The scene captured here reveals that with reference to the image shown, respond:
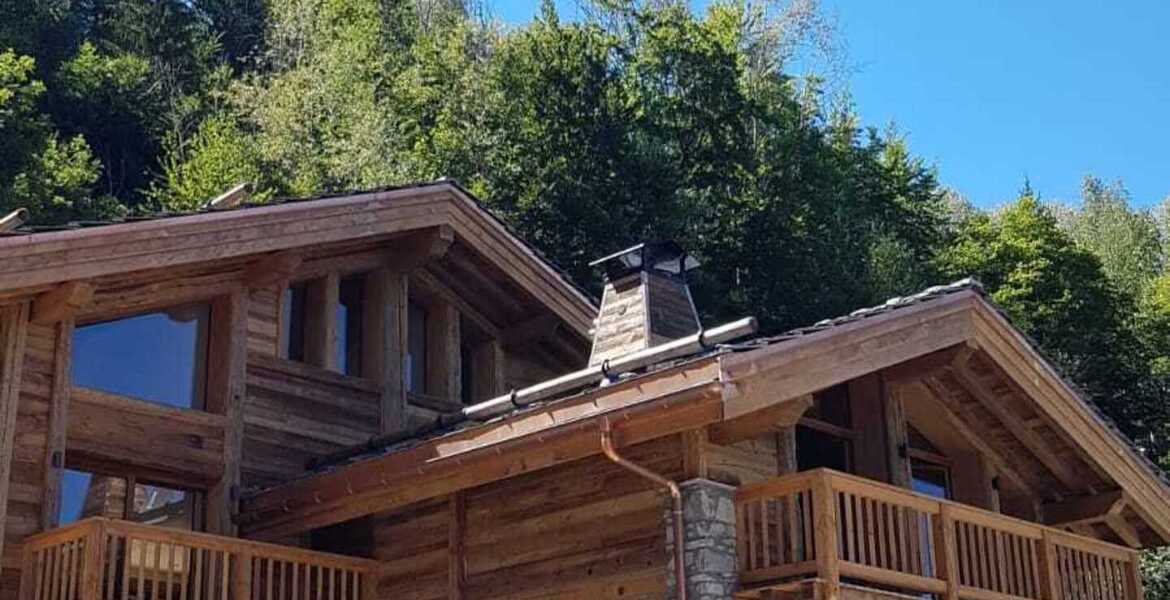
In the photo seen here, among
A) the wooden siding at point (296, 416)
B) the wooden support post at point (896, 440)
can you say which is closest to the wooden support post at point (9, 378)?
the wooden siding at point (296, 416)

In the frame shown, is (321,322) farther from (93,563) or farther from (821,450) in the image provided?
(821,450)

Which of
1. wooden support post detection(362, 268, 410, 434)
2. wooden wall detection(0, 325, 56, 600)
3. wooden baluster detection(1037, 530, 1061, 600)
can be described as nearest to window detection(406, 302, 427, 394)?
wooden support post detection(362, 268, 410, 434)

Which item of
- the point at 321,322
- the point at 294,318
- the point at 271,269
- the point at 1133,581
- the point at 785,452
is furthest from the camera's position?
the point at 294,318

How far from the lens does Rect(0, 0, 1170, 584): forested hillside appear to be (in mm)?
32094

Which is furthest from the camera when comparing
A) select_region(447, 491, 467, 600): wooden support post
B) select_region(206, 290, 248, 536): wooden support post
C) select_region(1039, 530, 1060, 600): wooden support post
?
select_region(206, 290, 248, 536): wooden support post

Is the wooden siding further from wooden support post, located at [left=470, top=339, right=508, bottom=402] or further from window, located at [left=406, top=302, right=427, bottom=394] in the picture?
wooden support post, located at [left=470, top=339, right=508, bottom=402]

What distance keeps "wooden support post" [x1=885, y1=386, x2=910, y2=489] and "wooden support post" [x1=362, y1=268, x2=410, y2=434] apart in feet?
17.3

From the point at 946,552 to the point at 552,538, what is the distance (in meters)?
3.09

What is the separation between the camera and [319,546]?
1352cm

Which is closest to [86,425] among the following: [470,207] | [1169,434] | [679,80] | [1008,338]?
[470,207]

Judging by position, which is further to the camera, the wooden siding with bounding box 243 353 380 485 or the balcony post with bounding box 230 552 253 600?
the wooden siding with bounding box 243 353 380 485

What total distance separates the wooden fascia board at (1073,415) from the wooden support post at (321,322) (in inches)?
262

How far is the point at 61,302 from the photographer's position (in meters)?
12.2

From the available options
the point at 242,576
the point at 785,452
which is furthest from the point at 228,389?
the point at 785,452
